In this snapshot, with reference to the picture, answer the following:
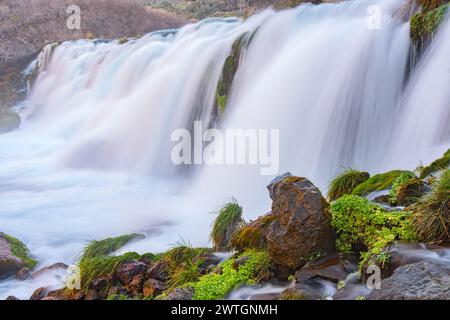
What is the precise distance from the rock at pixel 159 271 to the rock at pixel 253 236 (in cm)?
85

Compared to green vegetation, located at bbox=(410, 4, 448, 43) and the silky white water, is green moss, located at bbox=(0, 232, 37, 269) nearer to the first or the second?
the silky white water

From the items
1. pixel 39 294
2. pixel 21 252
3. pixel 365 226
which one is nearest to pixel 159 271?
pixel 39 294

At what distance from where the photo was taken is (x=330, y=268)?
4172 mm

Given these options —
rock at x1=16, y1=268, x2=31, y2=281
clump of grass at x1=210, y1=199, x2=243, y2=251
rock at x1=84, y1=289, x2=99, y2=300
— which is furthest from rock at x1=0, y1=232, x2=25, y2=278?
clump of grass at x1=210, y1=199, x2=243, y2=251

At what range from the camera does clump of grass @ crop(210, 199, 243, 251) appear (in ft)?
20.3

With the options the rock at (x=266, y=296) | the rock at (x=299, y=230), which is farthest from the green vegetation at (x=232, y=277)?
the rock at (x=266, y=296)

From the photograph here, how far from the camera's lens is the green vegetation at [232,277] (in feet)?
14.1

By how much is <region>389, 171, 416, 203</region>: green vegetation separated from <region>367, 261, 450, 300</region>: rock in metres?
1.72

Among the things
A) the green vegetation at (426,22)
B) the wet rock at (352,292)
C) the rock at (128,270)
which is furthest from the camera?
the green vegetation at (426,22)

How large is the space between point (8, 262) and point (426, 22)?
8237mm

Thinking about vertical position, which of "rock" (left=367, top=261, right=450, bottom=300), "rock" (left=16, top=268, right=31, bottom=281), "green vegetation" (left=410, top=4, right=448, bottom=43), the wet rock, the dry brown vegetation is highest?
the dry brown vegetation

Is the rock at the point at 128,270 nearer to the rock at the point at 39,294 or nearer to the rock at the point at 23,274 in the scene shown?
the rock at the point at 39,294
